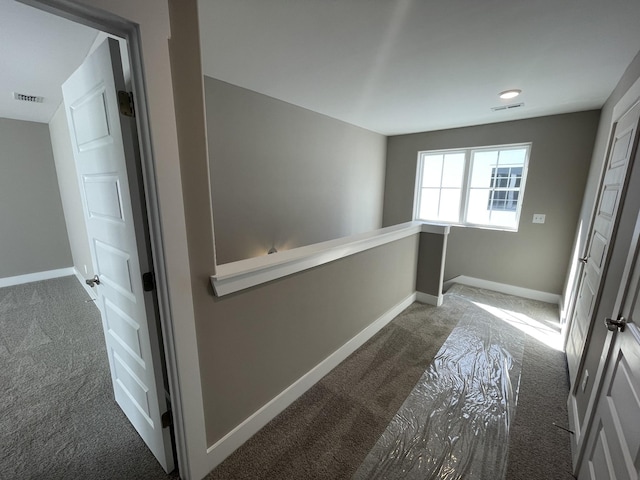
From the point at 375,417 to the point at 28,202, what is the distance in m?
5.36

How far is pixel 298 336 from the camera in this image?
1.76 m

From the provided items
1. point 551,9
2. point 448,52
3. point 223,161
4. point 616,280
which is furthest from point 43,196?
point 616,280

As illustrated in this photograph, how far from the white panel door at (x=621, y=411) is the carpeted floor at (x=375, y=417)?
0.32 m

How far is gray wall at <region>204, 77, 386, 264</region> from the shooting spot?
8.30ft

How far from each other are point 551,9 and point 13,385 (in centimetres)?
421

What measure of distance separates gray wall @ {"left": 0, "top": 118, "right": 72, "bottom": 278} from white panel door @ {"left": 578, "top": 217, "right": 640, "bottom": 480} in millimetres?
6141

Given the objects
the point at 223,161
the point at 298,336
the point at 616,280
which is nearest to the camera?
the point at 616,280

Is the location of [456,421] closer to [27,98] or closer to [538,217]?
[538,217]

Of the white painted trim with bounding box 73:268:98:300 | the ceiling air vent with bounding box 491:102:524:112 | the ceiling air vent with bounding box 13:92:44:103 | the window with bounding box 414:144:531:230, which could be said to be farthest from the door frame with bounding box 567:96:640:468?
the ceiling air vent with bounding box 13:92:44:103

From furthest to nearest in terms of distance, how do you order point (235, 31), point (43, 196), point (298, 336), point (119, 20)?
point (43, 196) < point (298, 336) < point (235, 31) < point (119, 20)

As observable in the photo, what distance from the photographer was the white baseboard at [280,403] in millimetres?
1396

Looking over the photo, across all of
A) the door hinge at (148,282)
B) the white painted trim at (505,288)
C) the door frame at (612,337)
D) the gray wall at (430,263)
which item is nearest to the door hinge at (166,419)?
the door hinge at (148,282)

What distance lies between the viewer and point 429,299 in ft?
10.9

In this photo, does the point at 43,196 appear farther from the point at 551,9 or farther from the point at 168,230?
the point at 551,9
